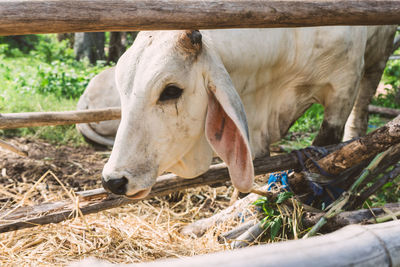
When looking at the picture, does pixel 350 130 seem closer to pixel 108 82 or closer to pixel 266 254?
pixel 108 82

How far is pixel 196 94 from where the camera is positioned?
86.4 inches

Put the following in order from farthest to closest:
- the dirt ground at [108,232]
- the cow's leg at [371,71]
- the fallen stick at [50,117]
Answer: the cow's leg at [371,71], the fallen stick at [50,117], the dirt ground at [108,232]

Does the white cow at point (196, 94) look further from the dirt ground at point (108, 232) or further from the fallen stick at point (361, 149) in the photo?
the fallen stick at point (361, 149)

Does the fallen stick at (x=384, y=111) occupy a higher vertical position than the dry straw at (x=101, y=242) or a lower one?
lower

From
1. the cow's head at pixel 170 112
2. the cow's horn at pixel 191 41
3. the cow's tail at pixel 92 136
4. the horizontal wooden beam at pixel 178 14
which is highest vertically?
the horizontal wooden beam at pixel 178 14

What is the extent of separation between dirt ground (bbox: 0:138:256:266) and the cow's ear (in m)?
0.53

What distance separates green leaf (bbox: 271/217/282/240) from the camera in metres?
2.41

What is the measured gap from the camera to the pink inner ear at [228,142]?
2.22 metres

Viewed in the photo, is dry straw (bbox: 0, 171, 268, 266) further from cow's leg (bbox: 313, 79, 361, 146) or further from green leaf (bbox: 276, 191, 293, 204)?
cow's leg (bbox: 313, 79, 361, 146)

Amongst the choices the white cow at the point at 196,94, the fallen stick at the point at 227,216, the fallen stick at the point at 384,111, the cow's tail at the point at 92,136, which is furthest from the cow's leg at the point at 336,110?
the fallen stick at the point at 384,111

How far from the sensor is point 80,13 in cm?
141

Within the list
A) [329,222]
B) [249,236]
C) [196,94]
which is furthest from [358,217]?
[196,94]

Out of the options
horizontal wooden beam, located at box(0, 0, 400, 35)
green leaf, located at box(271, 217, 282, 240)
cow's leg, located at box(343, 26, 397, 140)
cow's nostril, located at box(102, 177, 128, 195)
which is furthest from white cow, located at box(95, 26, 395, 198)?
cow's leg, located at box(343, 26, 397, 140)

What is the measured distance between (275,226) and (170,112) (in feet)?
3.11
